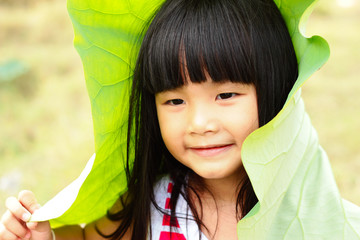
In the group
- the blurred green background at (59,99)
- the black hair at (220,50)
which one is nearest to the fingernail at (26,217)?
the black hair at (220,50)

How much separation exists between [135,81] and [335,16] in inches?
98.3

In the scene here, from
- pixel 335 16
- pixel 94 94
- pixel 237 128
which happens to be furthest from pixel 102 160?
pixel 335 16

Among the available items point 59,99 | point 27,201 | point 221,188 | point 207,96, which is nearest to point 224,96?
point 207,96

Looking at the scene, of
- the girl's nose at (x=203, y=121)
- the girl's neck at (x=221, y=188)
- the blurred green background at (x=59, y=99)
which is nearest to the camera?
the girl's nose at (x=203, y=121)

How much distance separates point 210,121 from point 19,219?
0.41 m

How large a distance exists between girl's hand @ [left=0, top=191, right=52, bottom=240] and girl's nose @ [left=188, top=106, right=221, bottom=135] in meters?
0.34

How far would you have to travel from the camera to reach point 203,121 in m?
0.90

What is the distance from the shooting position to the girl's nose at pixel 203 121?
0.91 meters

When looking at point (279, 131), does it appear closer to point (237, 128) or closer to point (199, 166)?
point (237, 128)

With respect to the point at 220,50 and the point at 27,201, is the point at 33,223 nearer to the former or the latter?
the point at 27,201

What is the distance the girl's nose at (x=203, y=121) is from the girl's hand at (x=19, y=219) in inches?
13.5

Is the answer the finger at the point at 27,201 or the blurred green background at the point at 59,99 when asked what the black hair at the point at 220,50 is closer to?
the finger at the point at 27,201

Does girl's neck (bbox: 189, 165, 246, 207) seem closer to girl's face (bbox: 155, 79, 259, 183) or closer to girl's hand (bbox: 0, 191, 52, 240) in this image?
girl's face (bbox: 155, 79, 259, 183)

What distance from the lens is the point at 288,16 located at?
938 millimetres
